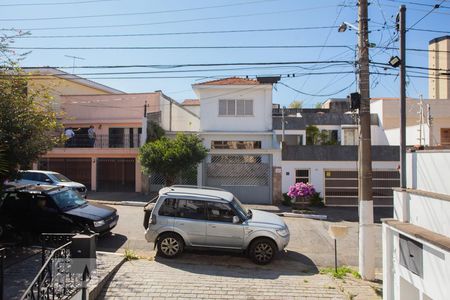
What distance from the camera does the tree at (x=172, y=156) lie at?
62.7 ft

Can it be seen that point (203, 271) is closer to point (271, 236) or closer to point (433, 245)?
point (271, 236)

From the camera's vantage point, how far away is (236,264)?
10.4 m

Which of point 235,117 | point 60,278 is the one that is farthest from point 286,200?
point 60,278

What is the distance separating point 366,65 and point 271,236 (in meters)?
5.04

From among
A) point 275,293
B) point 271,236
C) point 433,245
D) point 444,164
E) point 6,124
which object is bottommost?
point 275,293

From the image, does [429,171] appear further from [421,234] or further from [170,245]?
[170,245]

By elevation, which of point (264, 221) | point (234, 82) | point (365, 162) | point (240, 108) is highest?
point (234, 82)

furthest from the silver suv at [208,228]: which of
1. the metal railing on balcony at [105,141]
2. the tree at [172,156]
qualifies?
the metal railing on balcony at [105,141]

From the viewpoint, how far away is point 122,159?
24.3 meters

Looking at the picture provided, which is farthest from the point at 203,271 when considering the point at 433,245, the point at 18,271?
the point at 433,245

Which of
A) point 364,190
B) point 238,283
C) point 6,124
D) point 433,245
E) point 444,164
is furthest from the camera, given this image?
point 364,190

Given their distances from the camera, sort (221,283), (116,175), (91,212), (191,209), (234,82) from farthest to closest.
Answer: (234,82) → (116,175) → (91,212) → (191,209) → (221,283)

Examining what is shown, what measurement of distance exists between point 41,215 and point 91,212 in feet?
4.37

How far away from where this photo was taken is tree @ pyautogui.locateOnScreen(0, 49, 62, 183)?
9.46 meters
